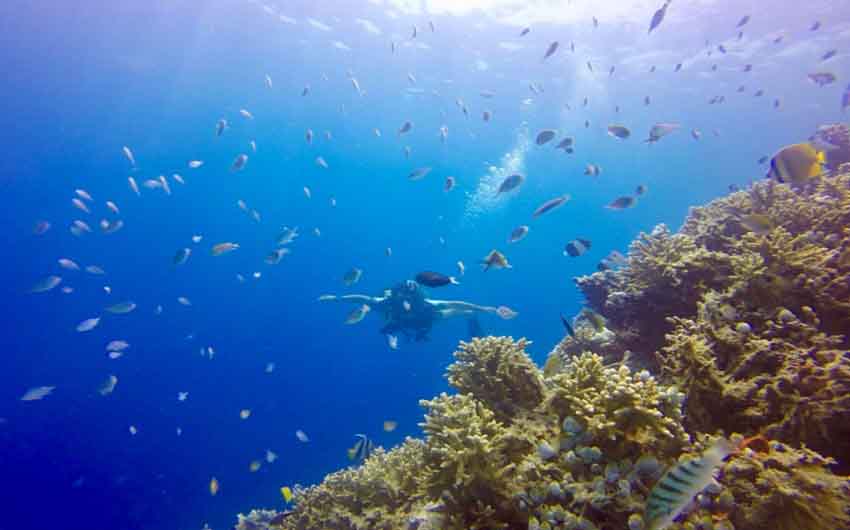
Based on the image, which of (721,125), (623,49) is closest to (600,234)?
(721,125)

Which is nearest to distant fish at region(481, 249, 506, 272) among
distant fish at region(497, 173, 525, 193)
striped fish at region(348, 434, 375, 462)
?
distant fish at region(497, 173, 525, 193)

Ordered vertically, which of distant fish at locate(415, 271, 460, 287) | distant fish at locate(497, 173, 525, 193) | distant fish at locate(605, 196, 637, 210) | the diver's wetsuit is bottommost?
distant fish at locate(415, 271, 460, 287)

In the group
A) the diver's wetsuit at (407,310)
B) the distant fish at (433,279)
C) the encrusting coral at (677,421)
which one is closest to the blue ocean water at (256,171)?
the diver's wetsuit at (407,310)

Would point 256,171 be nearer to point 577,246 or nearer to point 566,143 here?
point 566,143

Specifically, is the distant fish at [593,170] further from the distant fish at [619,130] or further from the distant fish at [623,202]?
the distant fish at [623,202]

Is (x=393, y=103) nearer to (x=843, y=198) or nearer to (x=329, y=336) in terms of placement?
(x=329, y=336)

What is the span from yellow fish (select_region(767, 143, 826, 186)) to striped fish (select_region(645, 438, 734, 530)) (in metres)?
4.69

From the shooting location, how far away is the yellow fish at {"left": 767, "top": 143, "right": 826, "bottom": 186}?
5117 millimetres

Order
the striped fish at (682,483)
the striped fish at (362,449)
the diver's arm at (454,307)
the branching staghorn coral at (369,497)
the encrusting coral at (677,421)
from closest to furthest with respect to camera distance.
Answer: the striped fish at (682,483) → the encrusting coral at (677,421) → the branching staghorn coral at (369,497) → the striped fish at (362,449) → the diver's arm at (454,307)

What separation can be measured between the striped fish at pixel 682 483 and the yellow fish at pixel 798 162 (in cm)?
469

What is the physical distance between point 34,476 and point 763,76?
58797mm

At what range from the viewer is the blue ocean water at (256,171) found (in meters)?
27.8

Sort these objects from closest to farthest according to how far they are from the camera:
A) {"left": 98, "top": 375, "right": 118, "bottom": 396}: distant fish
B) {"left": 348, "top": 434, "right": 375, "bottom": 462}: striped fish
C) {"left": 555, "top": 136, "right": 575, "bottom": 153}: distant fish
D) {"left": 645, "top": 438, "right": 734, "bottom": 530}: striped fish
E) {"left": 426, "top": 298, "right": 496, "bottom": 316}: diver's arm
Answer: {"left": 645, "top": 438, "right": 734, "bottom": 530}: striped fish
{"left": 348, "top": 434, "right": 375, "bottom": 462}: striped fish
{"left": 555, "top": 136, "right": 575, "bottom": 153}: distant fish
{"left": 98, "top": 375, "right": 118, "bottom": 396}: distant fish
{"left": 426, "top": 298, "right": 496, "bottom": 316}: diver's arm

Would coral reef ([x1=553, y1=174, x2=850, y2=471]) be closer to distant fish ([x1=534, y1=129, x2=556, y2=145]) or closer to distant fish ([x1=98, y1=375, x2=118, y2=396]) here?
distant fish ([x1=534, y1=129, x2=556, y2=145])
